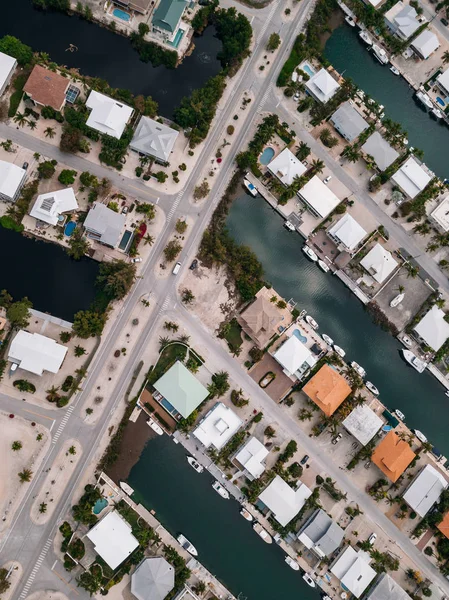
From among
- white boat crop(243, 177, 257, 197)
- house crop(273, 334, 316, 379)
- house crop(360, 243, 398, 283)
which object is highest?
white boat crop(243, 177, 257, 197)

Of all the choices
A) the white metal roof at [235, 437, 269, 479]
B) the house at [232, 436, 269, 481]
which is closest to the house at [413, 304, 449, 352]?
the house at [232, 436, 269, 481]

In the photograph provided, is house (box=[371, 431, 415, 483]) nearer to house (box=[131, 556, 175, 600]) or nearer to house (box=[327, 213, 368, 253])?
house (box=[327, 213, 368, 253])

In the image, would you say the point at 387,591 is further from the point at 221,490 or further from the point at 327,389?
the point at 327,389

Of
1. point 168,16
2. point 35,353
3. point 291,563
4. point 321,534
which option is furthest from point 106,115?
point 291,563

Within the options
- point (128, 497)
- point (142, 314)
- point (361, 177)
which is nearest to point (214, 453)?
point (128, 497)

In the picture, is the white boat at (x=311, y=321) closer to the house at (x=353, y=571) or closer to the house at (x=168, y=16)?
the house at (x=353, y=571)

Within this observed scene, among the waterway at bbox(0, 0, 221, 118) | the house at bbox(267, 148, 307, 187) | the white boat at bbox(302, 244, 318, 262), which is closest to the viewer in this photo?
the waterway at bbox(0, 0, 221, 118)

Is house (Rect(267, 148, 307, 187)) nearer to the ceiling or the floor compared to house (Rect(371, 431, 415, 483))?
nearer to the ceiling

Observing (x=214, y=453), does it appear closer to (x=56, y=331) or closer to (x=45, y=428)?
(x=45, y=428)
